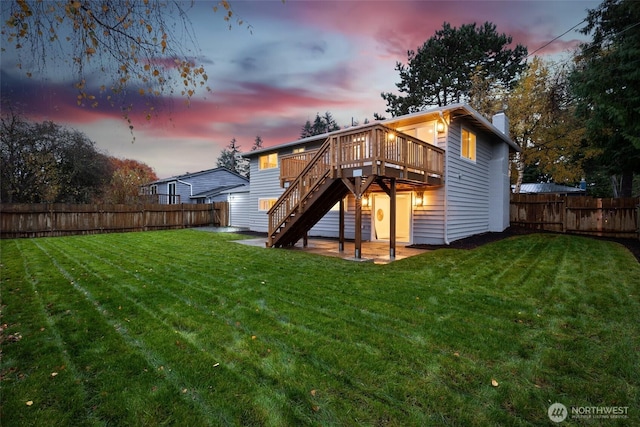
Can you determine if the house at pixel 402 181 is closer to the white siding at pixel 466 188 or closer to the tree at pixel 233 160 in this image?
the white siding at pixel 466 188

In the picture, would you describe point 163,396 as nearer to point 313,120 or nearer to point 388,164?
point 388,164

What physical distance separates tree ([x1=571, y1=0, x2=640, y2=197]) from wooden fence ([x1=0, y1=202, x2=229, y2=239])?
2086 centimetres

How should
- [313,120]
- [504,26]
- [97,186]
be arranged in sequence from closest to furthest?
1. [504,26]
2. [97,186]
3. [313,120]

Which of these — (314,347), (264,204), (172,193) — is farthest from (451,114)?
(172,193)

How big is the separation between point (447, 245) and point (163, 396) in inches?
389

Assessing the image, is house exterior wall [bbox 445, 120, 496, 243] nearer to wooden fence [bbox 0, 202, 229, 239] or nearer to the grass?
the grass

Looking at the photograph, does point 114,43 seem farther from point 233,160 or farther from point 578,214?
point 233,160

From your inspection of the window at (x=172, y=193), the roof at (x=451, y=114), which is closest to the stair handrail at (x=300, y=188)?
the roof at (x=451, y=114)

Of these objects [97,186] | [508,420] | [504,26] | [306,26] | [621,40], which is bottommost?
[508,420]

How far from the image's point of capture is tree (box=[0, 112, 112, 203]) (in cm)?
1766

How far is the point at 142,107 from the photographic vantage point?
3.74 m

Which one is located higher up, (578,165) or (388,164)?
(578,165)

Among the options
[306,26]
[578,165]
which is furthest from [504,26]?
[306,26]

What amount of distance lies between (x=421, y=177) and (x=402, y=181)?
23.8 inches
